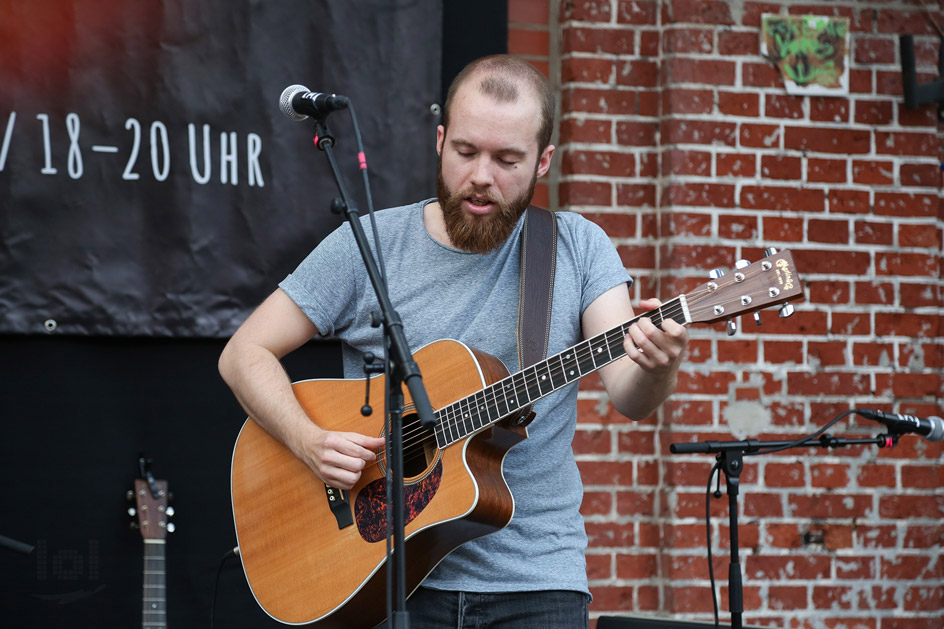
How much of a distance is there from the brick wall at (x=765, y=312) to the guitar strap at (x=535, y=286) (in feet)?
3.92

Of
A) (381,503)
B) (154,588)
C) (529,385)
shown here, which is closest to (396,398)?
(529,385)

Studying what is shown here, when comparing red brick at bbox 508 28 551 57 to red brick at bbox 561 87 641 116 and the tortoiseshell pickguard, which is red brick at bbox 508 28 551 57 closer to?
red brick at bbox 561 87 641 116

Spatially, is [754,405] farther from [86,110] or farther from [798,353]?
[86,110]

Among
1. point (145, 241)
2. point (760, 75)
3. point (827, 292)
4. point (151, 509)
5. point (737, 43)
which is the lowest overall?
point (151, 509)

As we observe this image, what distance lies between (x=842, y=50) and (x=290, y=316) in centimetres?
229

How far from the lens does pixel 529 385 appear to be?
7.41 ft

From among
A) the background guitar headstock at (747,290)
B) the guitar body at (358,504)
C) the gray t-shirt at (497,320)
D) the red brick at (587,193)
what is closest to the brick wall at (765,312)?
the red brick at (587,193)

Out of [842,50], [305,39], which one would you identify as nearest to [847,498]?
[842,50]

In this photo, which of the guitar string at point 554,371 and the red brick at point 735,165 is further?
the red brick at point 735,165

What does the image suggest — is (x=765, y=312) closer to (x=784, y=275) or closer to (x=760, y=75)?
(x=760, y=75)

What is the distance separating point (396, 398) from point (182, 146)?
1754 millimetres

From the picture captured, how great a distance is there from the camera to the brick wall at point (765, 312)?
3652 millimetres

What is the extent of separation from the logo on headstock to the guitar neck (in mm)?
2064

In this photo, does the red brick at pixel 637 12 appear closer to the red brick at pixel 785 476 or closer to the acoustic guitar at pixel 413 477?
the red brick at pixel 785 476
